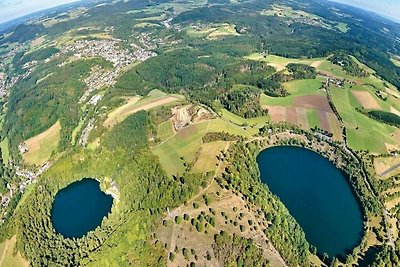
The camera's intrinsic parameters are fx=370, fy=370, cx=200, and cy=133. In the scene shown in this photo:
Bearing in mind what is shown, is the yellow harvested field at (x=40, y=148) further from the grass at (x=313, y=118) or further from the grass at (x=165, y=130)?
the grass at (x=313, y=118)

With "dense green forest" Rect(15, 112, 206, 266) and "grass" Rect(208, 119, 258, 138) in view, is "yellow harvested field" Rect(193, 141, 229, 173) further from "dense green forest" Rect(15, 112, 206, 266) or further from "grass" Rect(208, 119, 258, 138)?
"grass" Rect(208, 119, 258, 138)

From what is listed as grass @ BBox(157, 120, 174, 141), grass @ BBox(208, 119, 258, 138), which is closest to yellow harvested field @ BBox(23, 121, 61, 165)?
grass @ BBox(157, 120, 174, 141)

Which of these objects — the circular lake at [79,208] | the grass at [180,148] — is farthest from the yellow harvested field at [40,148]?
the grass at [180,148]

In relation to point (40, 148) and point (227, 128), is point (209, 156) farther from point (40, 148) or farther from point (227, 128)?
point (40, 148)

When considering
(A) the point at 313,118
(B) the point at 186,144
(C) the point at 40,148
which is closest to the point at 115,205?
(B) the point at 186,144

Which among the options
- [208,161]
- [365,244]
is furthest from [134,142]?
[365,244]

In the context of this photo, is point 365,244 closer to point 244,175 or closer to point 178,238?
point 244,175
